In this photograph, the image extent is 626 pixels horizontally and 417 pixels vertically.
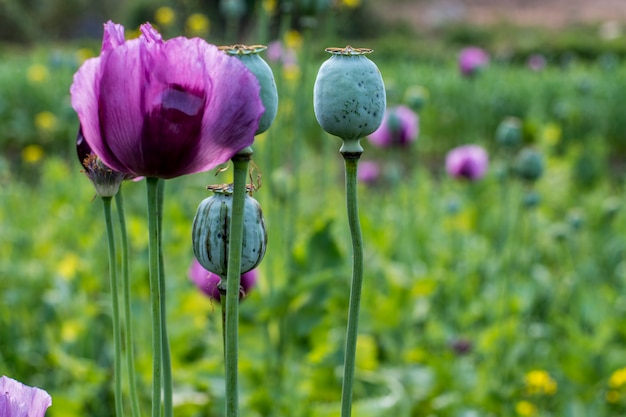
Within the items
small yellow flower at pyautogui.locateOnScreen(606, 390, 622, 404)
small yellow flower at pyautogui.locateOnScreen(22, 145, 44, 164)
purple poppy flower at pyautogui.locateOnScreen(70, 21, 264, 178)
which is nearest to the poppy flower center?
purple poppy flower at pyautogui.locateOnScreen(70, 21, 264, 178)

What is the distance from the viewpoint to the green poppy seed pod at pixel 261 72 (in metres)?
0.41

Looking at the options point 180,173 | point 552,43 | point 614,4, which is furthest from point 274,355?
point 614,4

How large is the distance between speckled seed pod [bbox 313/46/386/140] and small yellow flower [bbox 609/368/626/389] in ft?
4.66

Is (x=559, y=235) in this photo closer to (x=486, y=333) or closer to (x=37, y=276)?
(x=486, y=333)

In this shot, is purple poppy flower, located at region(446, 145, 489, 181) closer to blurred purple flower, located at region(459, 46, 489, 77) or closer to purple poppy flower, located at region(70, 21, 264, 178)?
blurred purple flower, located at region(459, 46, 489, 77)

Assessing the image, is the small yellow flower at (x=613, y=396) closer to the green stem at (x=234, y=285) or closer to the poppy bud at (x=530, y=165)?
the poppy bud at (x=530, y=165)

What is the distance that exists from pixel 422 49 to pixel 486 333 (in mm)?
8311

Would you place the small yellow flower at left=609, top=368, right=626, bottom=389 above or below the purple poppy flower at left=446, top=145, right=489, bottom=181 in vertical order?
below

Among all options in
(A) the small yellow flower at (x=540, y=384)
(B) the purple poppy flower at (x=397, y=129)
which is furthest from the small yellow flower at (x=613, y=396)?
(B) the purple poppy flower at (x=397, y=129)

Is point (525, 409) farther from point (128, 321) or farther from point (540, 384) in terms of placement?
point (128, 321)

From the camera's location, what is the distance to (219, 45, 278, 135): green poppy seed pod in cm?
41

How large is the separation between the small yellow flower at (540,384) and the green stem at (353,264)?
1324 millimetres

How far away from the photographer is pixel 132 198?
303 cm

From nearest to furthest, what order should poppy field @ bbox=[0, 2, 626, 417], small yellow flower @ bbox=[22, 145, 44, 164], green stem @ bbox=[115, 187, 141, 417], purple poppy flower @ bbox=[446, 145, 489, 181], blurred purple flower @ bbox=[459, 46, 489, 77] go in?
green stem @ bbox=[115, 187, 141, 417], poppy field @ bbox=[0, 2, 626, 417], purple poppy flower @ bbox=[446, 145, 489, 181], blurred purple flower @ bbox=[459, 46, 489, 77], small yellow flower @ bbox=[22, 145, 44, 164]
